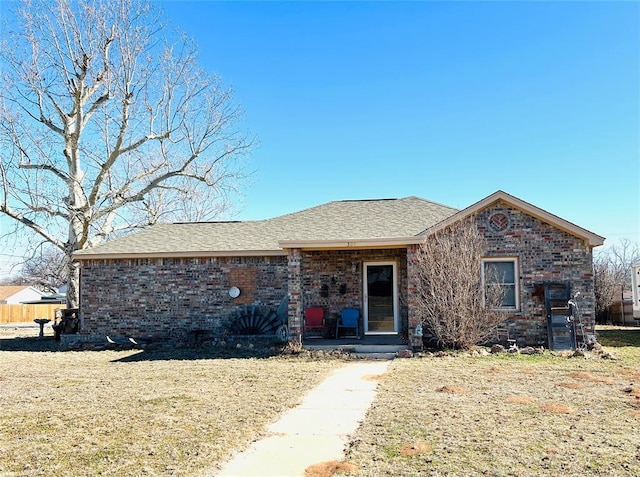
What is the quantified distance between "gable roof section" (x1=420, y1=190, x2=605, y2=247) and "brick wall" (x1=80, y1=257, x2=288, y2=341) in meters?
4.77

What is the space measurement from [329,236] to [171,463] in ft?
30.1

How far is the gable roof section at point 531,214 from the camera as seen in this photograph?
11.7 metres

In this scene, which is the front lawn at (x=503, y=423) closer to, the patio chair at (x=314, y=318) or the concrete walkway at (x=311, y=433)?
the concrete walkway at (x=311, y=433)

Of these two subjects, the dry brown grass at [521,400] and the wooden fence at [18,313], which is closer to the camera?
the dry brown grass at [521,400]

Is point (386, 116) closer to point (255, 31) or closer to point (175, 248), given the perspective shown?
point (255, 31)

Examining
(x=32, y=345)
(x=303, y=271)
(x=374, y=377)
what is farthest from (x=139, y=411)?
(x=32, y=345)

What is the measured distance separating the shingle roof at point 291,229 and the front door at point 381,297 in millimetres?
1156

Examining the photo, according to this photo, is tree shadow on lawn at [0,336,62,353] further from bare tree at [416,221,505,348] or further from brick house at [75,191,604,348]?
bare tree at [416,221,505,348]

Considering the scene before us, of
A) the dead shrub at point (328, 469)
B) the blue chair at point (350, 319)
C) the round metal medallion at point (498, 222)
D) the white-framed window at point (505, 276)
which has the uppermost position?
the round metal medallion at point (498, 222)

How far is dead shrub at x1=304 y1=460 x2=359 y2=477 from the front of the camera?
4.41 meters

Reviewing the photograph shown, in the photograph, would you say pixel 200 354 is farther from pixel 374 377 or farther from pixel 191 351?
pixel 374 377

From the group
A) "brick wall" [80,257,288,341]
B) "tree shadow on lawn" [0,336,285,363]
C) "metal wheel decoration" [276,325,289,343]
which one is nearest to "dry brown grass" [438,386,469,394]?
"tree shadow on lawn" [0,336,285,363]

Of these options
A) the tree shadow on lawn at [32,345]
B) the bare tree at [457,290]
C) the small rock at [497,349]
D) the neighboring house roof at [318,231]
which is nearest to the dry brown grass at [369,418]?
the small rock at [497,349]

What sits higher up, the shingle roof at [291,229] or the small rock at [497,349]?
the shingle roof at [291,229]
